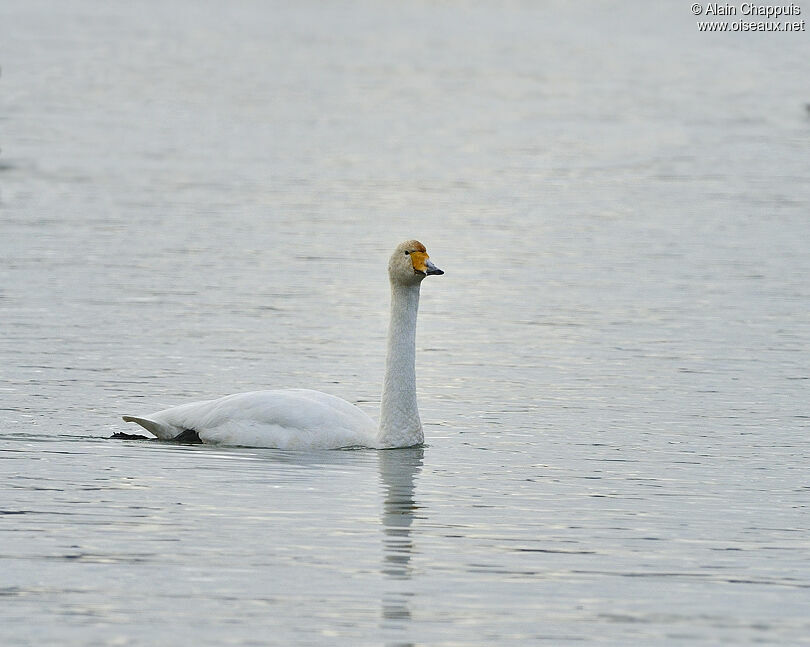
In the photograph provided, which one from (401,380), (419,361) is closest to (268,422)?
(401,380)

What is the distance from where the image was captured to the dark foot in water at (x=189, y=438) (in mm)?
13328

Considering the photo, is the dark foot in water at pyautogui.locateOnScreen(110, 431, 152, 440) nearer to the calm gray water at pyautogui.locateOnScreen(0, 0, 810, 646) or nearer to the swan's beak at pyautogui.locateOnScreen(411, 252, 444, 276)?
the calm gray water at pyautogui.locateOnScreen(0, 0, 810, 646)

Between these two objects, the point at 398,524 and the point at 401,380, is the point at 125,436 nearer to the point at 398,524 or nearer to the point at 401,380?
the point at 401,380

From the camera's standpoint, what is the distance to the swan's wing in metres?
13.1

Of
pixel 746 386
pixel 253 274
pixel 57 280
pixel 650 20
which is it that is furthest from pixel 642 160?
pixel 650 20

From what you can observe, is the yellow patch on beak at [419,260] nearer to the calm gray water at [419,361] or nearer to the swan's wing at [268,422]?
the swan's wing at [268,422]

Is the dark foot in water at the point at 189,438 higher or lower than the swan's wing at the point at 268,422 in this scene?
lower

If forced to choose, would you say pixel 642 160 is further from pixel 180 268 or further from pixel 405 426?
pixel 405 426

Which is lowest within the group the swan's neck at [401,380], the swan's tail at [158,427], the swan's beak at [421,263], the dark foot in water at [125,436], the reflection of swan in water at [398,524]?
the reflection of swan in water at [398,524]

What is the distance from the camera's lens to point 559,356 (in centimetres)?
1761

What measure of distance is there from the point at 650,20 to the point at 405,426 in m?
63.6

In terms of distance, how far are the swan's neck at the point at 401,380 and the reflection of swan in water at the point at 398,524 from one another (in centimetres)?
13

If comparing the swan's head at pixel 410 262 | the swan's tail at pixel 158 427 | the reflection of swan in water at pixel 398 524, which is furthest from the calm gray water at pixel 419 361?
the swan's head at pixel 410 262

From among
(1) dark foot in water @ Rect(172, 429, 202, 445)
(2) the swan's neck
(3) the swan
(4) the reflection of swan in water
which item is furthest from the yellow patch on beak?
(1) dark foot in water @ Rect(172, 429, 202, 445)
